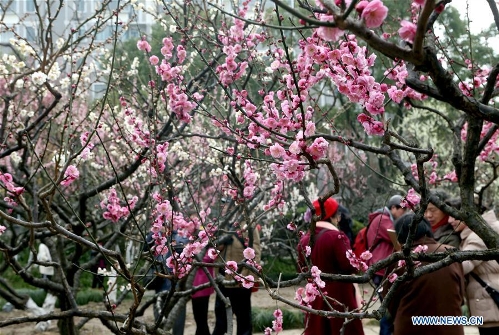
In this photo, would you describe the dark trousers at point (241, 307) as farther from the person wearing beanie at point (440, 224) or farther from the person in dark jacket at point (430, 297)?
the person in dark jacket at point (430, 297)

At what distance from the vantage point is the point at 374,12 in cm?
130

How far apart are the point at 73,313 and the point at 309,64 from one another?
71.7 inches

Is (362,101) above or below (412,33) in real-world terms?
above

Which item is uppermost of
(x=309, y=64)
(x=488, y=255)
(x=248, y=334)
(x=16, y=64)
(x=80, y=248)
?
(x=16, y=64)

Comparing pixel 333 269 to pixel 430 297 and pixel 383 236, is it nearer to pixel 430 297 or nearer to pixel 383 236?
pixel 430 297

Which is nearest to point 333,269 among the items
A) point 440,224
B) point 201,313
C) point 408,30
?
point 440,224

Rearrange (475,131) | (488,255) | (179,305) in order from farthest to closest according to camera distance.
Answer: (179,305) → (475,131) → (488,255)

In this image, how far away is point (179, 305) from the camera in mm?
3787

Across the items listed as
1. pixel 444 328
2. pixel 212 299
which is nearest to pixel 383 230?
pixel 444 328

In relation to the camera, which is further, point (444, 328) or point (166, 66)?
point (166, 66)

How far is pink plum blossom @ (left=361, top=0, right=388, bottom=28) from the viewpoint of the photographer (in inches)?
50.8

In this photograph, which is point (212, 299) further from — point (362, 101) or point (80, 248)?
point (362, 101)

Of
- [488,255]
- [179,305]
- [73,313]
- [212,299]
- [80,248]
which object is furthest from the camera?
[212,299]

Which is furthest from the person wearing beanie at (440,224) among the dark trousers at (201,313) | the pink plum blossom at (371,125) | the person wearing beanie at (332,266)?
the dark trousers at (201,313)
